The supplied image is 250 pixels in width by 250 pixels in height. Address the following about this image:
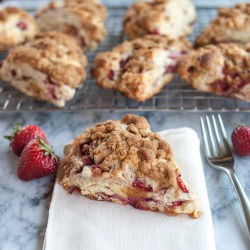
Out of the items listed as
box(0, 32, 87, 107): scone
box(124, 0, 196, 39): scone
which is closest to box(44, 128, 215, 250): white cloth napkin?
box(0, 32, 87, 107): scone

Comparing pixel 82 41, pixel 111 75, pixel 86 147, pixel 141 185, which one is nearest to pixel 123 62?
pixel 111 75

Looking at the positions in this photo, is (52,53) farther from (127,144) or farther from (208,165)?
(208,165)

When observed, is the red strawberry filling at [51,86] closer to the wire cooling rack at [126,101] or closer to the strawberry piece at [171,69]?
the wire cooling rack at [126,101]

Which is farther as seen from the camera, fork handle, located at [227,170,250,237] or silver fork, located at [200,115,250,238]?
silver fork, located at [200,115,250,238]

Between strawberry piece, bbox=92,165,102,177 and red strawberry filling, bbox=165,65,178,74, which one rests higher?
strawberry piece, bbox=92,165,102,177

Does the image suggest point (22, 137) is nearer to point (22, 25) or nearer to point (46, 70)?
point (46, 70)

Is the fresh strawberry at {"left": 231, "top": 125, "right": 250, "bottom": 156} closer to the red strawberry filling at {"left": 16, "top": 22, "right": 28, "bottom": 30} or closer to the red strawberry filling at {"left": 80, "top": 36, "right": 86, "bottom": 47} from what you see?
the red strawberry filling at {"left": 80, "top": 36, "right": 86, "bottom": 47}
